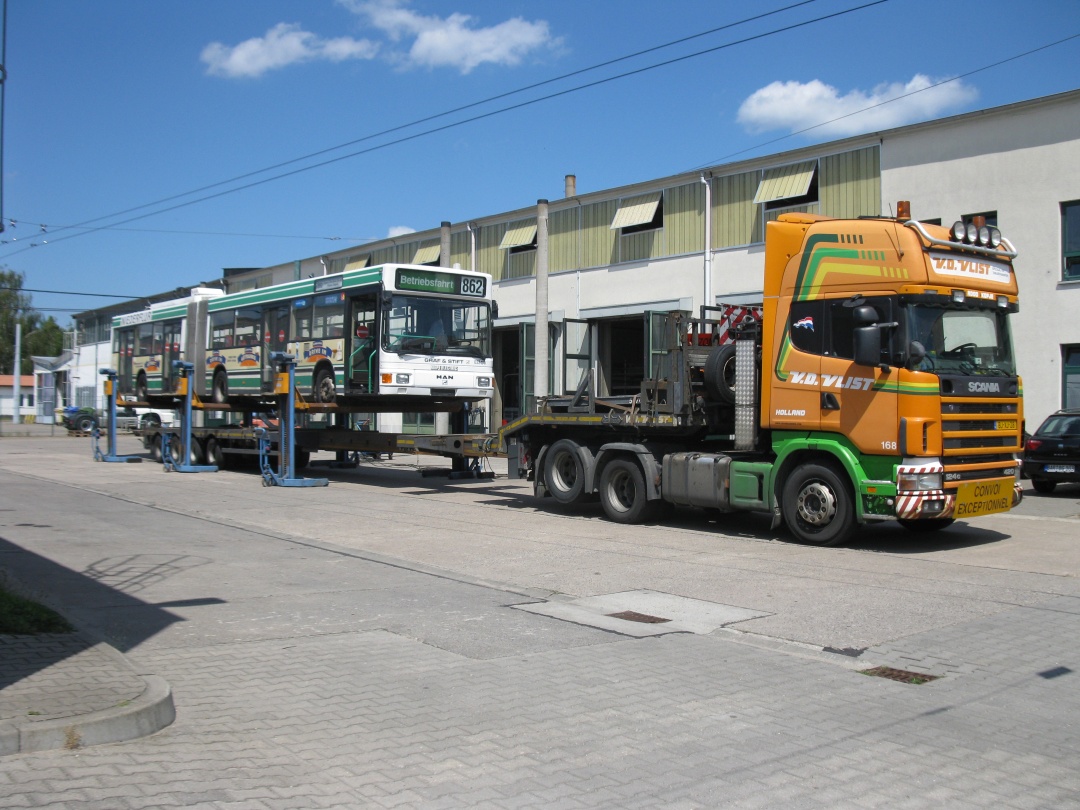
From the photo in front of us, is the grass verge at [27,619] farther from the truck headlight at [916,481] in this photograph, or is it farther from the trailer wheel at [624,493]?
the trailer wheel at [624,493]

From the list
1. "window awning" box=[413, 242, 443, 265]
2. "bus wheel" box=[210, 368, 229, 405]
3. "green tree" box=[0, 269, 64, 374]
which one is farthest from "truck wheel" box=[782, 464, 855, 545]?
"green tree" box=[0, 269, 64, 374]

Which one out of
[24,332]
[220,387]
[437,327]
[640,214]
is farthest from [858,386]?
[24,332]

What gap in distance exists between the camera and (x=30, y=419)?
Result: 83.0 m

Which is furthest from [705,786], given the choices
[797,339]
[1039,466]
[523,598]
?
[1039,466]

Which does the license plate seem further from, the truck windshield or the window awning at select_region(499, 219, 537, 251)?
the window awning at select_region(499, 219, 537, 251)

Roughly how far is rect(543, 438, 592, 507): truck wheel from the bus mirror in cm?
525

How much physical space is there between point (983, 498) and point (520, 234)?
74.1 ft

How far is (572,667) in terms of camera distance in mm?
6738

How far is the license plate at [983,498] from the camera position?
11.6 meters

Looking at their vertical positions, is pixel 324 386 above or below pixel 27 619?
above

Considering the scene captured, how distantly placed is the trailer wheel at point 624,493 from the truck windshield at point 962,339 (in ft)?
15.2

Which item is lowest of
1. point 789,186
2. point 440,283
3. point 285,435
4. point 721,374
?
point 285,435

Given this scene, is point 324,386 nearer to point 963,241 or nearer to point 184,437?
point 184,437

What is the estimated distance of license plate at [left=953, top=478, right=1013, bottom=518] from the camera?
11.6 meters
